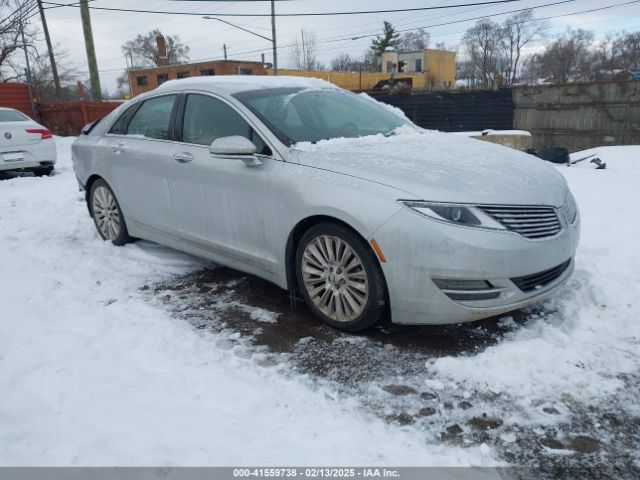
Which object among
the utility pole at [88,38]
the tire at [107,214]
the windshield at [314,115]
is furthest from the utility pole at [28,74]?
the windshield at [314,115]

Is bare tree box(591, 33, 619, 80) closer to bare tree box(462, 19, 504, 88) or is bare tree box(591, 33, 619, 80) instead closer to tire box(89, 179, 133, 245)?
bare tree box(462, 19, 504, 88)

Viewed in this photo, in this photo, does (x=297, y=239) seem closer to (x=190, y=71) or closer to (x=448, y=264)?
(x=448, y=264)

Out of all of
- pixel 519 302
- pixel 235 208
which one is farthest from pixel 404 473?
pixel 235 208

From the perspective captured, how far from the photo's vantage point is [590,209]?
5691 millimetres

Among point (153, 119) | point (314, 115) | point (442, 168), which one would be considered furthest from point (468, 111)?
point (442, 168)

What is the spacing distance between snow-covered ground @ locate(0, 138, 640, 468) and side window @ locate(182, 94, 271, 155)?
1.30 metres

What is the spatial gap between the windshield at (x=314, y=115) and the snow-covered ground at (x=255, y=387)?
138cm

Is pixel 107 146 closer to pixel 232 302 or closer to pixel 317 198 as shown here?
pixel 232 302

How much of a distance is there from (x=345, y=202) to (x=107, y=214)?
322cm

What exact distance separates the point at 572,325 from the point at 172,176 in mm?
3198

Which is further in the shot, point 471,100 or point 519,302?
point 471,100

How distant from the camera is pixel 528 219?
2.95 meters

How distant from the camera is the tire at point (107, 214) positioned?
5055mm

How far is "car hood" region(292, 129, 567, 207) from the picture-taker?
2.91m
